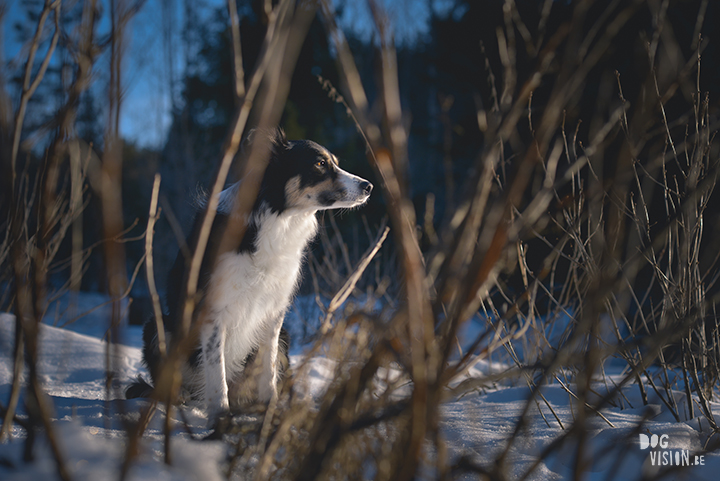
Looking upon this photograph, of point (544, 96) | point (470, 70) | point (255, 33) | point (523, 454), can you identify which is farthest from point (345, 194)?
point (255, 33)

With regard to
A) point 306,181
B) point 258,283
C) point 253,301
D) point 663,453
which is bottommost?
point 663,453

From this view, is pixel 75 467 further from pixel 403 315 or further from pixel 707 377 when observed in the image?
pixel 707 377

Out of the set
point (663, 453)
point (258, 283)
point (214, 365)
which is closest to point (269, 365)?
point (214, 365)

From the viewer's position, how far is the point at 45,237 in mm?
1110

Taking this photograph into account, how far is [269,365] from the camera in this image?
9.07 ft

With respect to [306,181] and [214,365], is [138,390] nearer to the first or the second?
[214,365]

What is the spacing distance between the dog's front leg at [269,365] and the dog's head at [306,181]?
2.84ft

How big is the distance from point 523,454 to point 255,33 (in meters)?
11.4

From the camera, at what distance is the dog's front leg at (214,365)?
7.88 ft

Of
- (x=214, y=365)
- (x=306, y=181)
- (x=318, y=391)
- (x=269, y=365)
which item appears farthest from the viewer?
(x=306, y=181)

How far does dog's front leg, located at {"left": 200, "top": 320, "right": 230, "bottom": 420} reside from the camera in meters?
2.40

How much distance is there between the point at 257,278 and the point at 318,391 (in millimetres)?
1166

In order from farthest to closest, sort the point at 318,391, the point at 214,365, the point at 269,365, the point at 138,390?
the point at 269,365 → the point at 138,390 → the point at 214,365 → the point at 318,391

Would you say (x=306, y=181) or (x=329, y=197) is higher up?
(x=306, y=181)
